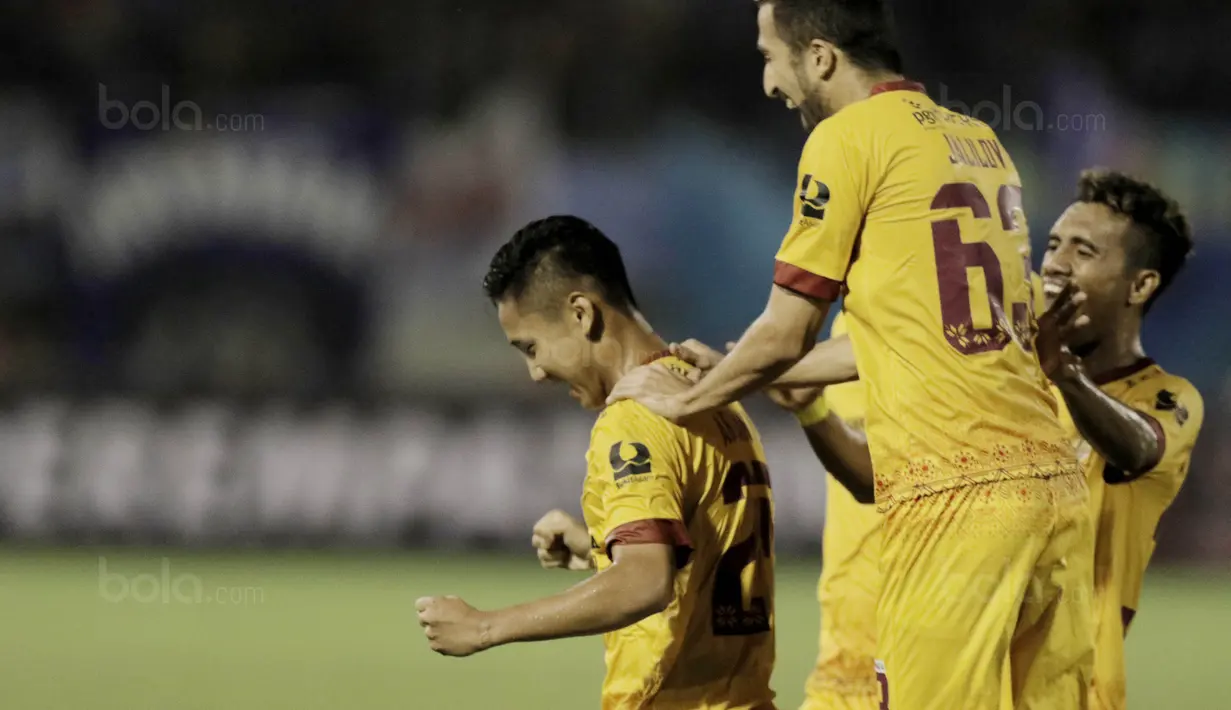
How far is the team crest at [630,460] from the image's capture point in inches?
136

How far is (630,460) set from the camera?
3.47 meters

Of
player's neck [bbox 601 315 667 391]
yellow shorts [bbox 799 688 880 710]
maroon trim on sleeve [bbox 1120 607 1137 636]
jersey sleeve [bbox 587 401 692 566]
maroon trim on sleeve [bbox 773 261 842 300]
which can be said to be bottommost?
yellow shorts [bbox 799 688 880 710]

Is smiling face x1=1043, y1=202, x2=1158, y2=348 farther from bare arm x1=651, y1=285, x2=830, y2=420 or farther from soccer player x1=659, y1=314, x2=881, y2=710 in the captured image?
bare arm x1=651, y1=285, x2=830, y2=420

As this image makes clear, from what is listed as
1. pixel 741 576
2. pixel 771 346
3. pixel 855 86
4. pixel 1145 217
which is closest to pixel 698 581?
pixel 741 576

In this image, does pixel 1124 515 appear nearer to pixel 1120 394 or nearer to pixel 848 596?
pixel 1120 394

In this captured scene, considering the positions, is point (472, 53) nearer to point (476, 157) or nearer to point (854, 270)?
point (476, 157)

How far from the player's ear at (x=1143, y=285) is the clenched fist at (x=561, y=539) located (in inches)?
77.7

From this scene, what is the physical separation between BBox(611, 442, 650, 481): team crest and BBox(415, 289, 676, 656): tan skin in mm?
181

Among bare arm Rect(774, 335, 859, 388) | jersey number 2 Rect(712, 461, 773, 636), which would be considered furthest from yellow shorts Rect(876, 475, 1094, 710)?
bare arm Rect(774, 335, 859, 388)

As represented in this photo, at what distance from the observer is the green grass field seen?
8.00m

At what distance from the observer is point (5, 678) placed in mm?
8266

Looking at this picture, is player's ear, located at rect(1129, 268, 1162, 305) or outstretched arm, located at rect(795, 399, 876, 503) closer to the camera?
outstretched arm, located at rect(795, 399, 876, 503)

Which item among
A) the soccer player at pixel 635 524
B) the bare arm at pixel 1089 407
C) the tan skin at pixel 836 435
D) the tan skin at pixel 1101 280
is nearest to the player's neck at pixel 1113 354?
the tan skin at pixel 1101 280

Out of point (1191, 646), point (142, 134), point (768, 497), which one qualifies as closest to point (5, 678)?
point (768, 497)
